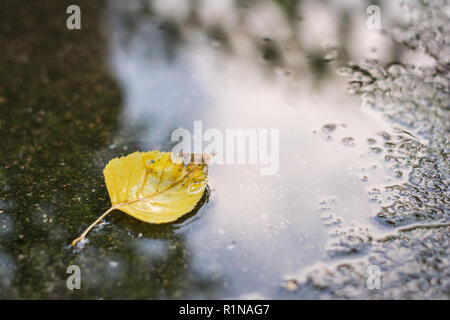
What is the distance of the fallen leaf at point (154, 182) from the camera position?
1.17 metres

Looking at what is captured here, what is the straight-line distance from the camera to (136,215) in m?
1.15

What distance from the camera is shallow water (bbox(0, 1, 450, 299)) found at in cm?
108

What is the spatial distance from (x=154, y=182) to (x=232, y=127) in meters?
0.45

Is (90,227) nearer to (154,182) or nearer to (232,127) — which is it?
(154,182)

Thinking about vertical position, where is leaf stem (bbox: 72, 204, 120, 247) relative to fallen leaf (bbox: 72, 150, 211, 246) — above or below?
below

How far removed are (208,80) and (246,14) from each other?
0.61 meters

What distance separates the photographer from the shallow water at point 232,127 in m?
1.08

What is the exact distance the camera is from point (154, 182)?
119 cm

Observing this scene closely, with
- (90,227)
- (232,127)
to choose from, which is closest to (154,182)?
(90,227)

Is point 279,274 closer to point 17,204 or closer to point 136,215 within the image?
point 136,215

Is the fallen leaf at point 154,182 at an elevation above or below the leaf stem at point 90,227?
above

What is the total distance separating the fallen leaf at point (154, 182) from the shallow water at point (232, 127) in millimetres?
61

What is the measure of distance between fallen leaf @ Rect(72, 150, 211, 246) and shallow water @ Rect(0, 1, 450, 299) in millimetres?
61
